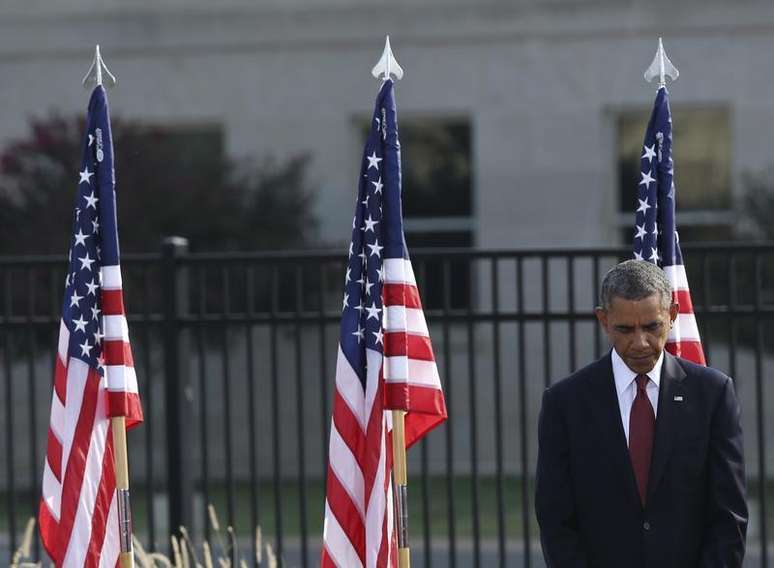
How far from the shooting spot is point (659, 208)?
6.46 metres

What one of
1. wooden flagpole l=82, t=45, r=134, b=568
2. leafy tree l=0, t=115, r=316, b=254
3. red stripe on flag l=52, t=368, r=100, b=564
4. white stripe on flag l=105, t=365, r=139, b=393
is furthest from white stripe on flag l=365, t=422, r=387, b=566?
leafy tree l=0, t=115, r=316, b=254

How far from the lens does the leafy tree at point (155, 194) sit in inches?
611

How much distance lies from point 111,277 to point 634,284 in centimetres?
267

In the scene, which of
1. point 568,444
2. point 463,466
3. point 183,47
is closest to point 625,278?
point 568,444

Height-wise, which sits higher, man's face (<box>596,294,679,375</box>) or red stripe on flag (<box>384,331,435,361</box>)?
man's face (<box>596,294,679,375</box>)

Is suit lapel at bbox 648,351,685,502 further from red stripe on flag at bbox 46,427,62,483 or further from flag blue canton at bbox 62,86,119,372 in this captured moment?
red stripe on flag at bbox 46,427,62,483

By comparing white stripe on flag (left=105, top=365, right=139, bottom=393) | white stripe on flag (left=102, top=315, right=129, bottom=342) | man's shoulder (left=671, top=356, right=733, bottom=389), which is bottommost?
white stripe on flag (left=105, top=365, right=139, bottom=393)

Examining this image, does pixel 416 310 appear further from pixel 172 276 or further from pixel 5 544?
pixel 5 544

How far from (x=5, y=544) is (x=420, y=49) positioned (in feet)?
24.7

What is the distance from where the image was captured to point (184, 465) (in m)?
8.04

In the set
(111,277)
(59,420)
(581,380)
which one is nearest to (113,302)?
(111,277)

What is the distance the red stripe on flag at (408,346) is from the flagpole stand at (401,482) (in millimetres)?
239

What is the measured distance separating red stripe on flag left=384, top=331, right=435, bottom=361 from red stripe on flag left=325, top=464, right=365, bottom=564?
0.55 meters

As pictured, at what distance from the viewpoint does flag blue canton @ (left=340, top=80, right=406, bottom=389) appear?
634cm
